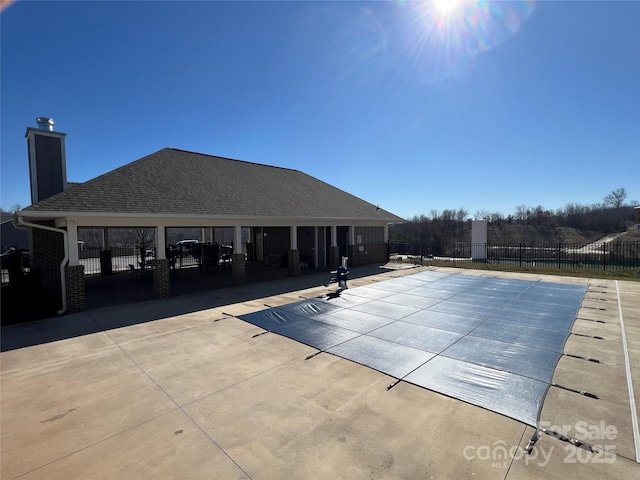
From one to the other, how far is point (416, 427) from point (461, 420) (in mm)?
602

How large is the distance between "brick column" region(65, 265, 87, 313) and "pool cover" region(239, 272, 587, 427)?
16.8ft

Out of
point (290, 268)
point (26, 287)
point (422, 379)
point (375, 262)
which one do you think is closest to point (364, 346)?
point (422, 379)

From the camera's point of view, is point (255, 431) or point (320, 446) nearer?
point (320, 446)

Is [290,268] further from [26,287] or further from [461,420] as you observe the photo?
[461,420]

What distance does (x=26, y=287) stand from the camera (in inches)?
429

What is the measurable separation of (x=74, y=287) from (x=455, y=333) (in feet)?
34.0

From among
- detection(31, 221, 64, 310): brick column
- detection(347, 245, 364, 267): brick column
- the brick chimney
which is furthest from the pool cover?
the brick chimney

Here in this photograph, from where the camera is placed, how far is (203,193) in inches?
495

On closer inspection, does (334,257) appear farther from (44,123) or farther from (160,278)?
(44,123)

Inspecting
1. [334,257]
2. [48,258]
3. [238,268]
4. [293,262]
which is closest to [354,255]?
[334,257]

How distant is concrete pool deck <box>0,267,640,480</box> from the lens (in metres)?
3.16

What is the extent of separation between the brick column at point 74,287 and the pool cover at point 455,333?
201 inches

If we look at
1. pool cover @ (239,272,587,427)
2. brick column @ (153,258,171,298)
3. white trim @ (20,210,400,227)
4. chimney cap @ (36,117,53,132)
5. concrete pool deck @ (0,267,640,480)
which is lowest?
concrete pool deck @ (0,267,640,480)

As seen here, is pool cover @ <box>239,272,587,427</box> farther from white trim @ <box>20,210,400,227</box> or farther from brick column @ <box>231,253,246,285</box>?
white trim @ <box>20,210,400,227</box>
